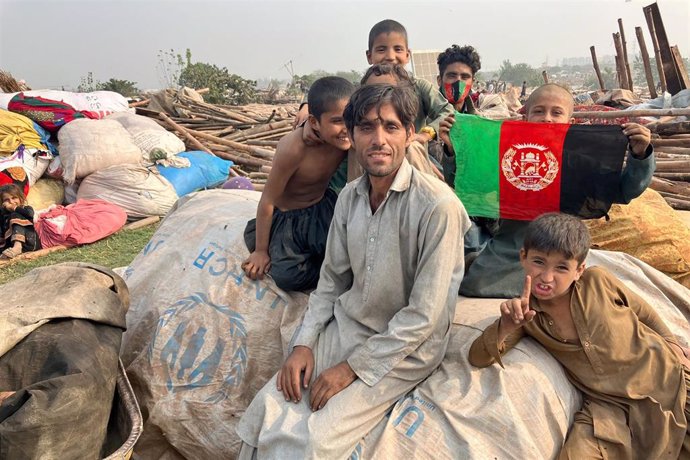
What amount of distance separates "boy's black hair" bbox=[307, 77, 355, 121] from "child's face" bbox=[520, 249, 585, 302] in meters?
1.06

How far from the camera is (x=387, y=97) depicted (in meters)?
1.93

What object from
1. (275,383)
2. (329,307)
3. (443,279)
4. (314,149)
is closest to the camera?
(443,279)

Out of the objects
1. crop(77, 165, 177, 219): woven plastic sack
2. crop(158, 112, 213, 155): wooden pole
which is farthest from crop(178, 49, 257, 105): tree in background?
crop(77, 165, 177, 219): woven plastic sack

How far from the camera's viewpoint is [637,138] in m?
2.17

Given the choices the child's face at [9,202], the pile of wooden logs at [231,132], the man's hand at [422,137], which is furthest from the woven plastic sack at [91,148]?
the man's hand at [422,137]

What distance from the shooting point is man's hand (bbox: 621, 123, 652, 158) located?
216cm

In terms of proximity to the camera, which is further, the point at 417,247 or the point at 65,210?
the point at 65,210

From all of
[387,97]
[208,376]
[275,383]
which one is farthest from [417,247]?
[208,376]

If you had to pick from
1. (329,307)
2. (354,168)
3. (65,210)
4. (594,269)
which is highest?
(354,168)

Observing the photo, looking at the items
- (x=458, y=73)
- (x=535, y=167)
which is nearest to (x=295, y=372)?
(x=535, y=167)

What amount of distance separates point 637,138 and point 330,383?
61.9 inches

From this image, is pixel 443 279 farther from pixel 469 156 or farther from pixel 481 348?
pixel 469 156

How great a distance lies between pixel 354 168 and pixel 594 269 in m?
1.18

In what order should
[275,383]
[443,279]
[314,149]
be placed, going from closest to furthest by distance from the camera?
[443,279] < [275,383] < [314,149]
